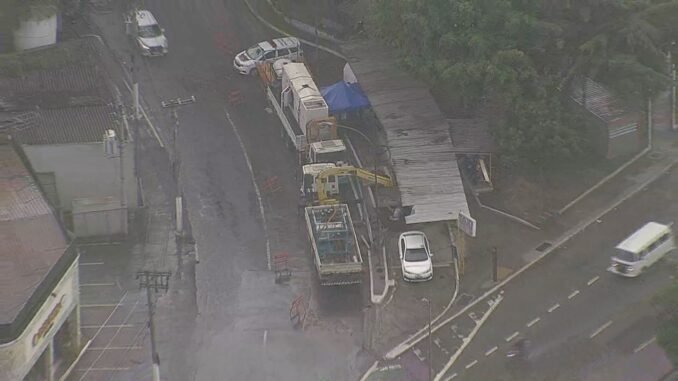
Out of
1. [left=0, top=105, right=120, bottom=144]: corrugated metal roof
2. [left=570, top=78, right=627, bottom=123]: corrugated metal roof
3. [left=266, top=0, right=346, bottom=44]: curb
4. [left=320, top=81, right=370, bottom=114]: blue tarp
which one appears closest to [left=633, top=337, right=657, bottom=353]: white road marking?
[left=570, top=78, right=627, bottom=123]: corrugated metal roof

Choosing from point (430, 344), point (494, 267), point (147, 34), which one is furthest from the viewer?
point (147, 34)

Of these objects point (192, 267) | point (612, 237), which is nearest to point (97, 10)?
point (192, 267)

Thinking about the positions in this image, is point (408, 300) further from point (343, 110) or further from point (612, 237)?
point (343, 110)

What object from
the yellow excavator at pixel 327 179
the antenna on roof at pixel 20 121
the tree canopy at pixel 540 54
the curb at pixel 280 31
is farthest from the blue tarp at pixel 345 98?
the antenna on roof at pixel 20 121

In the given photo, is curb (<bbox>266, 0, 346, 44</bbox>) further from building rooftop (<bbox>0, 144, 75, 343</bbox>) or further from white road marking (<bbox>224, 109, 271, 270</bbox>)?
building rooftop (<bbox>0, 144, 75, 343</bbox>)

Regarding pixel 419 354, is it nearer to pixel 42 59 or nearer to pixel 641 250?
pixel 641 250

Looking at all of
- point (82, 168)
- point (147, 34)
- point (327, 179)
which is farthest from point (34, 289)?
point (147, 34)

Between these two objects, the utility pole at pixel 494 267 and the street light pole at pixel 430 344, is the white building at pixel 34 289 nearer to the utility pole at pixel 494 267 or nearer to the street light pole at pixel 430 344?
the street light pole at pixel 430 344
